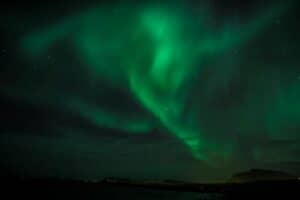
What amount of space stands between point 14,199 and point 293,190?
80510mm

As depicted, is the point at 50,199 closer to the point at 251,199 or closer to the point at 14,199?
the point at 14,199

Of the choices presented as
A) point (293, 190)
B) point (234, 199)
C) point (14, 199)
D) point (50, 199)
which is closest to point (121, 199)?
point (50, 199)

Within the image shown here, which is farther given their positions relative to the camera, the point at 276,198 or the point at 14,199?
the point at 14,199

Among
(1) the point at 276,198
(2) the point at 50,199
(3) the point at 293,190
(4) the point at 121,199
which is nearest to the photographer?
(1) the point at 276,198

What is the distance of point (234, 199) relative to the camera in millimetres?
67812

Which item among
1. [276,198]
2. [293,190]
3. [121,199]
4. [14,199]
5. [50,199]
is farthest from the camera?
[121,199]

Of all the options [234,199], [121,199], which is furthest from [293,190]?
[121,199]

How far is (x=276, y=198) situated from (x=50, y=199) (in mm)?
78563

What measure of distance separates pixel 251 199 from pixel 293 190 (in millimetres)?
11271

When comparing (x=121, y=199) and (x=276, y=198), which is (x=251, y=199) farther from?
(x=121, y=199)

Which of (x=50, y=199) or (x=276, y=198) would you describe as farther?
(x=50, y=199)

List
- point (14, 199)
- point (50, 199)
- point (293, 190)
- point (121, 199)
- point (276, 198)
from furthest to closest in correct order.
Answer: point (121, 199) < point (50, 199) < point (14, 199) < point (293, 190) < point (276, 198)

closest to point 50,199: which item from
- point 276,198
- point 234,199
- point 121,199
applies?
point 121,199

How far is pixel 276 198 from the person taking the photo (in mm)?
58938
